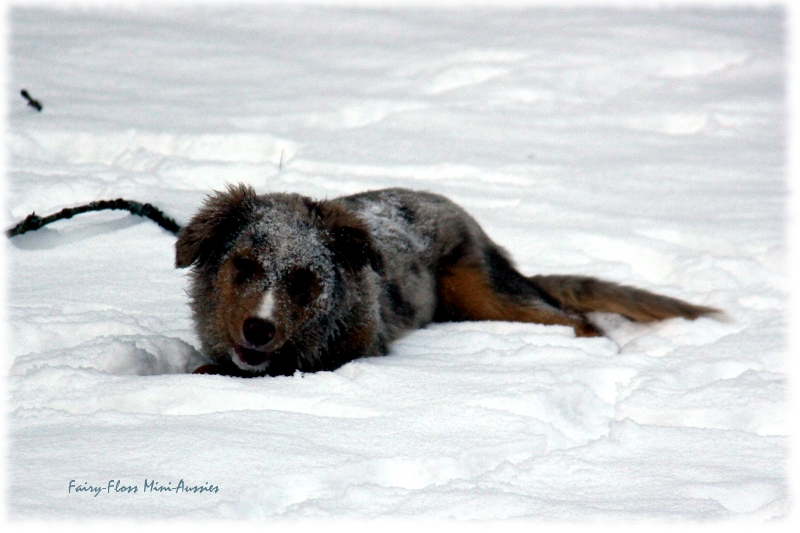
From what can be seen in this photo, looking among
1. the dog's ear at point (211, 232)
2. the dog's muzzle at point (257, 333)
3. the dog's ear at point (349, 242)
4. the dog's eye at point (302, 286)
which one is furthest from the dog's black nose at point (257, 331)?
the dog's ear at point (349, 242)

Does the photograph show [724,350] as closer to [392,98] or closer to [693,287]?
[693,287]

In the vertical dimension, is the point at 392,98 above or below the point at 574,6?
below

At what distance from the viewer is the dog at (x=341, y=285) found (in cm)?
422

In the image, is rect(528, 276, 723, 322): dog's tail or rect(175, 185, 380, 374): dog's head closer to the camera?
rect(175, 185, 380, 374): dog's head

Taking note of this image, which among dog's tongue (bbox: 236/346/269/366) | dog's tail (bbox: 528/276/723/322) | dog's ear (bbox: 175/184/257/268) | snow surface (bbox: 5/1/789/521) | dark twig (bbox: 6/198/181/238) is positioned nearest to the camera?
snow surface (bbox: 5/1/789/521)

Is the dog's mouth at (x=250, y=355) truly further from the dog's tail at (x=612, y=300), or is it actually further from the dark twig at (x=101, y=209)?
the dog's tail at (x=612, y=300)

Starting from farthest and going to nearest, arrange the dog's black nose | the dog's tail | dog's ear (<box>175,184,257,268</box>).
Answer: the dog's tail
dog's ear (<box>175,184,257,268</box>)
the dog's black nose

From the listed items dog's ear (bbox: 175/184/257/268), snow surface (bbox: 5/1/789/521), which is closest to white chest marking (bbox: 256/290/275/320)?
snow surface (bbox: 5/1/789/521)

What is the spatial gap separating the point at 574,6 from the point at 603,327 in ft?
35.5

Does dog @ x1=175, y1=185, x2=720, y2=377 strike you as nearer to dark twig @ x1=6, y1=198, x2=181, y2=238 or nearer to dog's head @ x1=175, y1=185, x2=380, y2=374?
dog's head @ x1=175, y1=185, x2=380, y2=374

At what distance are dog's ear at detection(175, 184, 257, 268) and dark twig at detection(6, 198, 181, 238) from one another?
136 centimetres

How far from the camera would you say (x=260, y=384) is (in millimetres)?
3834

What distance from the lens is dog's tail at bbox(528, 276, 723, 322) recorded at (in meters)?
5.31

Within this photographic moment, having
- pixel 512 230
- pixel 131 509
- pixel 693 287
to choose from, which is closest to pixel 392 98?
pixel 512 230
